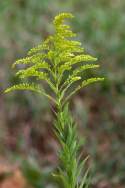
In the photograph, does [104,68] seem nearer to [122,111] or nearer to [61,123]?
[122,111]

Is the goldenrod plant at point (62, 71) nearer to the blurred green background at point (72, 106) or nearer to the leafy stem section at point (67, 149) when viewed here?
the leafy stem section at point (67, 149)

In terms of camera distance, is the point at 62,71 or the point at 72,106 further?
the point at 72,106

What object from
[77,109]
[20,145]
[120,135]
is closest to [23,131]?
[20,145]

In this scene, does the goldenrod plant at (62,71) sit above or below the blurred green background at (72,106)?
below

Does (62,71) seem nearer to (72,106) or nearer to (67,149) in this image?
(67,149)

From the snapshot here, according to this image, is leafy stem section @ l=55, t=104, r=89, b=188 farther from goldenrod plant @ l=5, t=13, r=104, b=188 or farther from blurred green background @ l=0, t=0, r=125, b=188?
blurred green background @ l=0, t=0, r=125, b=188

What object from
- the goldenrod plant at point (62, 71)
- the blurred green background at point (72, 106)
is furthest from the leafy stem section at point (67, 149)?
the blurred green background at point (72, 106)

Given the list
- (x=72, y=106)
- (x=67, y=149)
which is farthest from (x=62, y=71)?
(x=72, y=106)

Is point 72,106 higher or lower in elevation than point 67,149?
higher
